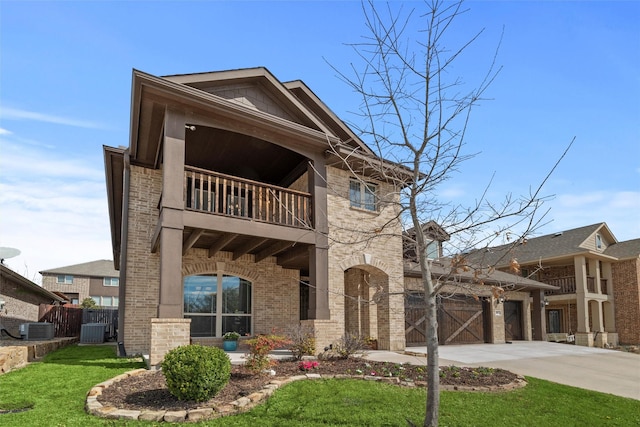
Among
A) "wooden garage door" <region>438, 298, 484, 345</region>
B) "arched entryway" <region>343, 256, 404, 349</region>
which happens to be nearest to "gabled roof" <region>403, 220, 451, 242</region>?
"arched entryway" <region>343, 256, 404, 349</region>

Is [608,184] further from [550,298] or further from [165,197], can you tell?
[550,298]

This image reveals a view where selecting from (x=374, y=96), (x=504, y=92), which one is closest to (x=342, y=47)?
(x=374, y=96)

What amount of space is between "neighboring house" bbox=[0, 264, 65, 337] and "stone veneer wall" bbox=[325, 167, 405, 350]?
→ 12296 mm

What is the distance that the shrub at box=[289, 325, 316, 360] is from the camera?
1099 cm

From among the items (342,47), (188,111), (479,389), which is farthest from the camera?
(188,111)

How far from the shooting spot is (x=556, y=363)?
1418 cm

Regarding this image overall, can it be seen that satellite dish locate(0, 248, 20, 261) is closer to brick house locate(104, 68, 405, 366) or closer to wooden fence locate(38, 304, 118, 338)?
brick house locate(104, 68, 405, 366)

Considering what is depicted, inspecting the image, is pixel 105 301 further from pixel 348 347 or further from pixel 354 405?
pixel 354 405

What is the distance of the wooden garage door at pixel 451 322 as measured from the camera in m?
17.3

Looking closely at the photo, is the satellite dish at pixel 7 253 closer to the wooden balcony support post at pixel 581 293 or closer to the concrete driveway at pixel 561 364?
the concrete driveway at pixel 561 364

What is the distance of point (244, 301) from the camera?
14.7 meters

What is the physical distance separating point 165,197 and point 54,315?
15514 mm

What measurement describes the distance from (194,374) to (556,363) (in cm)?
1200

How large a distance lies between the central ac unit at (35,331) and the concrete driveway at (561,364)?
509 inches
